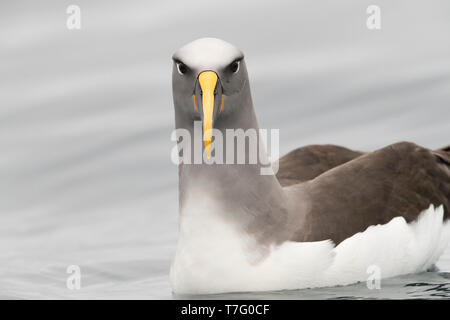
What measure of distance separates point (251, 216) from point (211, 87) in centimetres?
124

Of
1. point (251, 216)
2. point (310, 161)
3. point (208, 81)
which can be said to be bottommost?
point (251, 216)

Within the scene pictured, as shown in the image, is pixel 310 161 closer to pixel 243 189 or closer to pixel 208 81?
pixel 243 189

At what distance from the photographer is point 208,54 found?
10852 millimetres

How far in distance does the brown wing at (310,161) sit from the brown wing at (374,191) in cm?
Answer: 100

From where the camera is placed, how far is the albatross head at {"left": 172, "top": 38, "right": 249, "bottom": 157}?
35.2 feet

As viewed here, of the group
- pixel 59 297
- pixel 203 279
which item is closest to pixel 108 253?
pixel 59 297

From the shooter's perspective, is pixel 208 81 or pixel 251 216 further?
pixel 251 216

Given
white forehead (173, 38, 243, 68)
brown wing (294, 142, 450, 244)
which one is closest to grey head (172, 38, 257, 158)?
white forehead (173, 38, 243, 68)

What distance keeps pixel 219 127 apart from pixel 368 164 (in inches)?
66.1

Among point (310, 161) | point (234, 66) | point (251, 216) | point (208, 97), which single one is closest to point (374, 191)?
point (251, 216)

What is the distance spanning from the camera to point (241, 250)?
11.1 m

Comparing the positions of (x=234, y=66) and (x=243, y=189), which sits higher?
(x=234, y=66)

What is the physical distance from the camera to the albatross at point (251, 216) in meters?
11.0

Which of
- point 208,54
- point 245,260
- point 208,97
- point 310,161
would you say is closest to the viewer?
point 208,97
